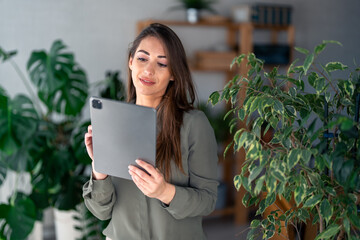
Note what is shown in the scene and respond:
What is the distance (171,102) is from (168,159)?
19 cm

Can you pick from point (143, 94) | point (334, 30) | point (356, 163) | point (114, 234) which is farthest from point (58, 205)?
point (334, 30)

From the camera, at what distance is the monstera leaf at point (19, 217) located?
6.97 feet

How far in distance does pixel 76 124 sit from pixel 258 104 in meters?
1.83

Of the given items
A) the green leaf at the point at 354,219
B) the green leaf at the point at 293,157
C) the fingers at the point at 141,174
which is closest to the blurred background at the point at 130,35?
the fingers at the point at 141,174

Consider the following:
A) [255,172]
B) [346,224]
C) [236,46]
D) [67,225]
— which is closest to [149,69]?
[255,172]

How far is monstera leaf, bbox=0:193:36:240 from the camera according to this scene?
212 cm

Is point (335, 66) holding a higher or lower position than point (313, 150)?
higher

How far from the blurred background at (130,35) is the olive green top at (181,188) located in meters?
1.50

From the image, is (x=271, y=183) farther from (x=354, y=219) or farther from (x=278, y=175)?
(x=354, y=219)

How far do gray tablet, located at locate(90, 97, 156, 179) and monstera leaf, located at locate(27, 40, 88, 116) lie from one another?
1.21m

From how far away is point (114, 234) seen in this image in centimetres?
129

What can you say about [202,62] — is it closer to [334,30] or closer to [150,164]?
[334,30]

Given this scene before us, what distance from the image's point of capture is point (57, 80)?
2.24 metres

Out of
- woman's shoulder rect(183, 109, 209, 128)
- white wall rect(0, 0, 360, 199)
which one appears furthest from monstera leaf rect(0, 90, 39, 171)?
woman's shoulder rect(183, 109, 209, 128)
